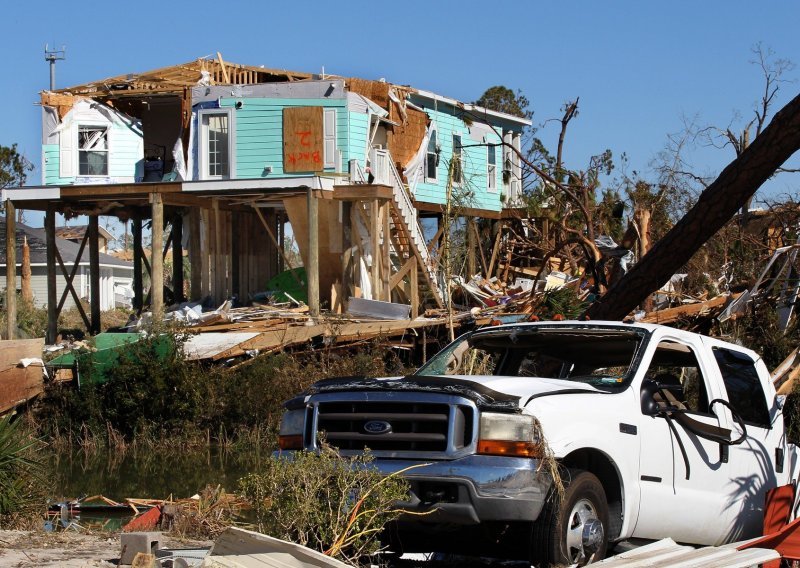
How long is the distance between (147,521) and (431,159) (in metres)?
27.2

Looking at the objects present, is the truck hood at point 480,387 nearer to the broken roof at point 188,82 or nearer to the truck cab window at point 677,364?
the truck cab window at point 677,364

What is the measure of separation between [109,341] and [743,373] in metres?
17.5

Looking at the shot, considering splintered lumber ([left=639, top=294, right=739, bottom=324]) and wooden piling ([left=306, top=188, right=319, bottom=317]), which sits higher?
wooden piling ([left=306, top=188, right=319, bottom=317])

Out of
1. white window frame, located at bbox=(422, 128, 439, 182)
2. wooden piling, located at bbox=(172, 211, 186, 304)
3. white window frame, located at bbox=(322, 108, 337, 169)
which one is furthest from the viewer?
wooden piling, located at bbox=(172, 211, 186, 304)

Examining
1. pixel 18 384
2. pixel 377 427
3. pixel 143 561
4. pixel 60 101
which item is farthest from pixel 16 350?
pixel 143 561

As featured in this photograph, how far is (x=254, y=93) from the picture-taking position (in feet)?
106

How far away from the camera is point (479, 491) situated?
698 centimetres

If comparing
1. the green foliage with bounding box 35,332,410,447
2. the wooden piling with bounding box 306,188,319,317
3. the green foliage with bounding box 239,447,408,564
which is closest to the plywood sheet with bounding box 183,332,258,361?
the green foliage with bounding box 35,332,410,447

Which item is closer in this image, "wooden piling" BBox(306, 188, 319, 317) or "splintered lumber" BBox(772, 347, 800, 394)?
"splintered lumber" BBox(772, 347, 800, 394)

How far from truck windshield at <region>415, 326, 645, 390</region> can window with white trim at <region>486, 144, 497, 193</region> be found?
1182 inches

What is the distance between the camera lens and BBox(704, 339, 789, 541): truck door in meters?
8.84

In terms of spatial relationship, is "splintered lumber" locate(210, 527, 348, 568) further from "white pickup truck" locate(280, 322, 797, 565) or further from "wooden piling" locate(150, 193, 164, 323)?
"wooden piling" locate(150, 193, 164, 323)

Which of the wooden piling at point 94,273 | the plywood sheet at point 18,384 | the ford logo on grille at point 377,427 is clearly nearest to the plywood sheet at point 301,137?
the wooden piling at point 94,273

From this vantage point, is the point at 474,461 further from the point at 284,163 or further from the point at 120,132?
the point at 120,132
